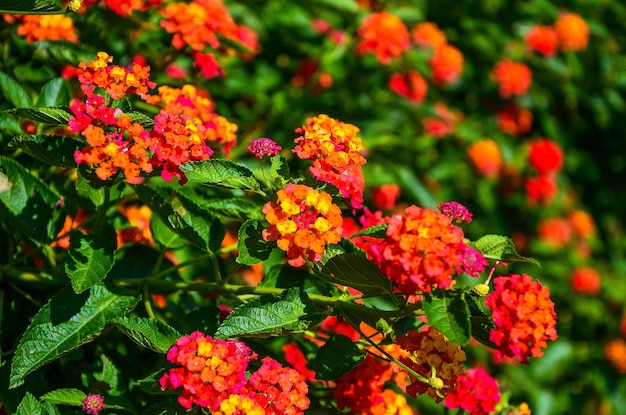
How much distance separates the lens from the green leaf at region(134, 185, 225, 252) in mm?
1594

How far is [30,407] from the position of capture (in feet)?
4.91

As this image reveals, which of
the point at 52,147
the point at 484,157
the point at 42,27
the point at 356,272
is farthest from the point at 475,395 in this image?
the point at 484,157

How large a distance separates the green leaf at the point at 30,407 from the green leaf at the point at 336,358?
547mm

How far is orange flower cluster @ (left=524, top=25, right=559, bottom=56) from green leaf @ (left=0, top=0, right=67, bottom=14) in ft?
10.9

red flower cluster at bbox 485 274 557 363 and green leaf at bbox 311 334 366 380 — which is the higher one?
red flower cluster at bbox 485 274 557 363

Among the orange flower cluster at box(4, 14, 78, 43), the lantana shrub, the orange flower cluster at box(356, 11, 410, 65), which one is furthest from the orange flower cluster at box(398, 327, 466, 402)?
the orange flower cluster at box(356, 11, 410, 65)

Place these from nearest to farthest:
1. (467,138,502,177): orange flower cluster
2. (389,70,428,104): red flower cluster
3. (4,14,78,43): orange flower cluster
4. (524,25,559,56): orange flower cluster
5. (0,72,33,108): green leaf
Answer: (0,72,33,108): green leaf < (4,14,78,43): orange flower cluster < (389,70,428,104): red flower cluster < (467,138,502,177): orange flower cluster < (524,25,559,56): orange flower cluster

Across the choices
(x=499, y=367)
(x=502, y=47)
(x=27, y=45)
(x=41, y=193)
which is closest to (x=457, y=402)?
(x=41, y=193)

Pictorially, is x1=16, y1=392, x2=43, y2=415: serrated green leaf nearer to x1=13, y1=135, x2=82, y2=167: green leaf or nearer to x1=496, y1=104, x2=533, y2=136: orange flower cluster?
x1=13, y1=135, x2=82, y2=167: green leaf

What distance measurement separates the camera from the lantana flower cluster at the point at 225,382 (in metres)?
1.32

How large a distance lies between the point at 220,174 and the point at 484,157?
2.83m

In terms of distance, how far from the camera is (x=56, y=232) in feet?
5.58

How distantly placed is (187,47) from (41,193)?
623 millimetres

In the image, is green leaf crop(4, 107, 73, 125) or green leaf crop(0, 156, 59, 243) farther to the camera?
green leaf crop(0, 156, 59, 243)
